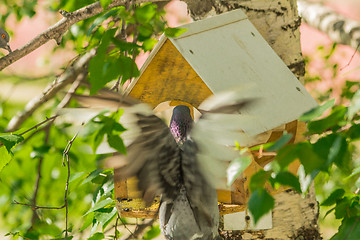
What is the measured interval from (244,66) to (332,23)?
3.87ft

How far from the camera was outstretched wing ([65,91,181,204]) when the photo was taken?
Result: 126 cm

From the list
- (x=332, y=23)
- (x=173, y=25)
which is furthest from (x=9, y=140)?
(x=173, y=25)

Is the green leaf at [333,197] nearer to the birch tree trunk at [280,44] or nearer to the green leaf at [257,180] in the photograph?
the green leaf at [257,180]

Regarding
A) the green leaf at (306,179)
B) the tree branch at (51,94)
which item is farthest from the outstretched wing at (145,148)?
the tree branch at (51,94)

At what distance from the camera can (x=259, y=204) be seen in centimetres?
83

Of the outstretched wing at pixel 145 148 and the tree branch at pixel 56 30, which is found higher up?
the tree branch at pixel 56 30

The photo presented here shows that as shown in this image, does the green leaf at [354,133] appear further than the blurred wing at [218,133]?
No

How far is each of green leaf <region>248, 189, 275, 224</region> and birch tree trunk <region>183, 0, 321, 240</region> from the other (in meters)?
0.91

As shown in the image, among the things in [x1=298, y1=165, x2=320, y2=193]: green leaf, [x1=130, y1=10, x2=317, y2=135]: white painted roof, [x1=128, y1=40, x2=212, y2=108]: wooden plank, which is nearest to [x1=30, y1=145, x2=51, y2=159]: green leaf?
[x1=128, y1=40, x2=212, y2=108]: wooden plank

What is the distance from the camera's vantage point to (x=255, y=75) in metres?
1.46

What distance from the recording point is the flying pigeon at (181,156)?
1.20 meters

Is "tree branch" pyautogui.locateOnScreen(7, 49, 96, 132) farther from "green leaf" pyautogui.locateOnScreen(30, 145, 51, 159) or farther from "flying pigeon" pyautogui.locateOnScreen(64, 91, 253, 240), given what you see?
"flying pigeon" pyautogui.locateOnScreen(64, 91, 253, 240)

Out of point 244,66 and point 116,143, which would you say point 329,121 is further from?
point 244,66

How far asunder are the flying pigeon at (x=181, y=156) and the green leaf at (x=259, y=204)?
1.16ft
